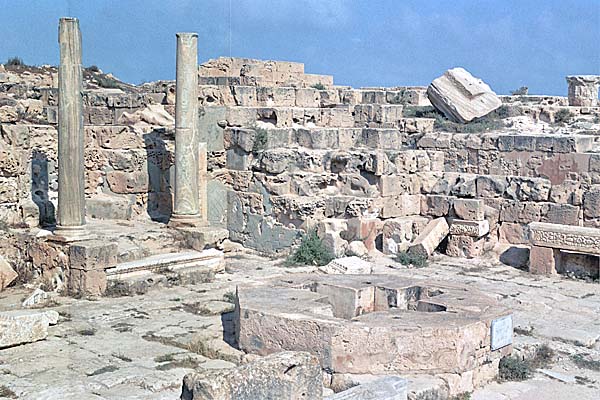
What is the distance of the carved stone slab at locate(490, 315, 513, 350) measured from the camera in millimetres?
7715

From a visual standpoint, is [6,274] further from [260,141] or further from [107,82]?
[107,82]

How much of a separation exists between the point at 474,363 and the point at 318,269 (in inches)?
209

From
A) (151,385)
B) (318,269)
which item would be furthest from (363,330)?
(318,269)

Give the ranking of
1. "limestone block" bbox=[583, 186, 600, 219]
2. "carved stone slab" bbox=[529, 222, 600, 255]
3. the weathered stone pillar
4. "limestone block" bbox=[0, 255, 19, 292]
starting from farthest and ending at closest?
the weathered stone pillar < "limestone block" bbox=[583, 186, 600, 219] < "carved stone slab" bbox=[529, 222, 600, 255] < "limestone block" bbox=[0, 255, 19, 292]

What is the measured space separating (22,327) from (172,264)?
3536 mm

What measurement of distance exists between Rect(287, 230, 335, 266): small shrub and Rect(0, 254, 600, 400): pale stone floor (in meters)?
0.40

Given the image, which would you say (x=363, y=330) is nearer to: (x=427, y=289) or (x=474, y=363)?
(x=474, y=363)

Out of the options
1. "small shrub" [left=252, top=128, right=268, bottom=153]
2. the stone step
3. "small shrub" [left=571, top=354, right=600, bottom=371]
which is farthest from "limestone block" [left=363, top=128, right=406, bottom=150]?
"small shrub" [left=571, top=354, right=600, bottom=371]

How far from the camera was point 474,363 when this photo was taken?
7465 mm

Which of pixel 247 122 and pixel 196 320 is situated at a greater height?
pixel 247 122

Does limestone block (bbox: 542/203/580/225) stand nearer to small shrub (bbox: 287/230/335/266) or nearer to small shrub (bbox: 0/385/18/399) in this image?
small shrub (bbox: 287/230/335/266)

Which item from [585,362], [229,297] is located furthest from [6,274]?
[585,362]

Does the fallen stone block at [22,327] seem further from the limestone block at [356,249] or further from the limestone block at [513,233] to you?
the limestone block at [513,233]

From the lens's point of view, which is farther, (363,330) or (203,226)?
(203,226)
